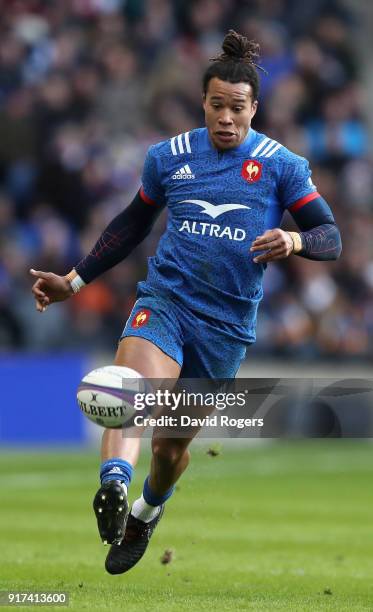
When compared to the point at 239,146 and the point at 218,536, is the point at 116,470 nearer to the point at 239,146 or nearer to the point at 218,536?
the point at 239,146

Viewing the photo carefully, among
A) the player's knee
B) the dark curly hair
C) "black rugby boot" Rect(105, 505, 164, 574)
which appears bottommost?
"black rugby boot" Rect(105, 505, 164, 574)

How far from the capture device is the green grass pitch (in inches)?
279

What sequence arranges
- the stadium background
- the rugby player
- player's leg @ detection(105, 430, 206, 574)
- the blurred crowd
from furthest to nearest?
1. the blurred crowd
2. the stadium background
3. player's leg @ detection(105, 430, 206, 574)
4. the rugby player

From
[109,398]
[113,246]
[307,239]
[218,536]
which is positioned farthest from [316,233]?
[218,536]

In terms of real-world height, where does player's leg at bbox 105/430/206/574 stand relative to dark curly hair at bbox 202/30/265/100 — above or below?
below

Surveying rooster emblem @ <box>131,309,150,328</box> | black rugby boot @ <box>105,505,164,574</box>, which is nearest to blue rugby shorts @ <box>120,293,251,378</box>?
rooster emblem @ <box>131,309,150,328</box>

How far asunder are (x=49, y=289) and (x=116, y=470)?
128 cm

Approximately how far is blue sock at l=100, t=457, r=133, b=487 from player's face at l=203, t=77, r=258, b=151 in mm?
1662

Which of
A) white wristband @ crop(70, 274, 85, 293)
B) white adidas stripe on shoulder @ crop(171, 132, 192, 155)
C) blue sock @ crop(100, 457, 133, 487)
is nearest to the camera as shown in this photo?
blue sock @ crop(100, 457, 133, 487)

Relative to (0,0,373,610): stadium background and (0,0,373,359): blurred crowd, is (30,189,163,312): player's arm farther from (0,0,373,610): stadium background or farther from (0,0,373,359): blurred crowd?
(0,0,373,359): blurred crowd

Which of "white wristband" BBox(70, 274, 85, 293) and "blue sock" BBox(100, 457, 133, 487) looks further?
"white wristband" BBox(70, 274, 85, 293)

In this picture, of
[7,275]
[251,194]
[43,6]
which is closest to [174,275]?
[251,194]

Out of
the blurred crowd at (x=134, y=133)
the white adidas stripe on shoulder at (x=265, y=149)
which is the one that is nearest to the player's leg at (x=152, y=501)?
the white adidas stripe on shoulder at (x=265, y=149)

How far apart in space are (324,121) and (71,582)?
43.3 ft
